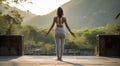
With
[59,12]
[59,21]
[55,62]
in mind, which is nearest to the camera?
[55,62]

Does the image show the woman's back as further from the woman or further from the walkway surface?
the walkway surface

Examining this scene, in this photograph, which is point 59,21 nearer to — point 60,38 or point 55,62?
point 60,38

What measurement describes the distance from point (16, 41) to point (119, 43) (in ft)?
Result: 14.9

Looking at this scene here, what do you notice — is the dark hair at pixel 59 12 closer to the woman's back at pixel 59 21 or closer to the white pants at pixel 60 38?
the woman's back at pixel 59 21

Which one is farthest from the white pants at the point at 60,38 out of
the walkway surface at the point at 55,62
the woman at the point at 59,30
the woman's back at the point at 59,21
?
the walkway surface at the point at 55,62

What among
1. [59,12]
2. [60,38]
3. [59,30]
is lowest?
[60,38]

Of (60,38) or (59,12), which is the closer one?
(59,12)

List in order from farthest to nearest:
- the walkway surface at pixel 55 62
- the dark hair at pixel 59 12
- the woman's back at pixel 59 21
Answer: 1. the woman's back at pixel 59 21
2. the dark hair at pixel 59 12
3. the walkway surface at pixel 55 62

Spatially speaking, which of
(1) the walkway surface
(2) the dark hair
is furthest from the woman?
(1) the walkway surface

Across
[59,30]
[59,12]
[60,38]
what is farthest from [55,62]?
[59,12]

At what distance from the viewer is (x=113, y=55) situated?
1605 cm

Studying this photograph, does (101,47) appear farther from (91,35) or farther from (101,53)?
(91,35)

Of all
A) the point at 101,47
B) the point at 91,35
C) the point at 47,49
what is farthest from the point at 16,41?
the point at 91,35

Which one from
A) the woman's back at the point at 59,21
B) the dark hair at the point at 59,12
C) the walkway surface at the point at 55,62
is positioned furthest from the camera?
the woman's back at the point at 59,21
